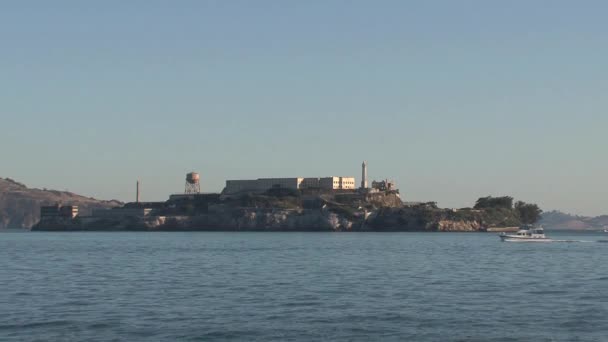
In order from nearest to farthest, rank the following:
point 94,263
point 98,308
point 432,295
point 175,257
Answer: point 98,308 → point 432,295 → point 94,263 → point 175,257

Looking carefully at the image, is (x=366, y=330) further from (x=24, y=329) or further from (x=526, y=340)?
(x=24, y=329)

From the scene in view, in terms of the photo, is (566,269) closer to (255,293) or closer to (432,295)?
(432,295)

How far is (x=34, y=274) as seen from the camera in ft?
275

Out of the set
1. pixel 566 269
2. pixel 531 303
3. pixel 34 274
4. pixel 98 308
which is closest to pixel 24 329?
pixel 98 308

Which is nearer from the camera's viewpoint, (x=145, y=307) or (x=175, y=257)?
(x=145, y=307)

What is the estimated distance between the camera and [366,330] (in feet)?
154

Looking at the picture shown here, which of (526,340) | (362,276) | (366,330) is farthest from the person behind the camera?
(362,276)

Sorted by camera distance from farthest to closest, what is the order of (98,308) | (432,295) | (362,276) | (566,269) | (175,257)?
(175,257) < (566,269) < (362,276) < (432,295) < (98,308)

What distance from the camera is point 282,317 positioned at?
5134cm

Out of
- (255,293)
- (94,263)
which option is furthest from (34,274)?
(255,293)

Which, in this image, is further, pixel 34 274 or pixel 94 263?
pixel 94 263

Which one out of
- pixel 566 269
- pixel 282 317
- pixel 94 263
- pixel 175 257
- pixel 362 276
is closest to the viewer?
pixel 282 317

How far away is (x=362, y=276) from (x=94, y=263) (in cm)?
3535

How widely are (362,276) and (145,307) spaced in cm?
2951
